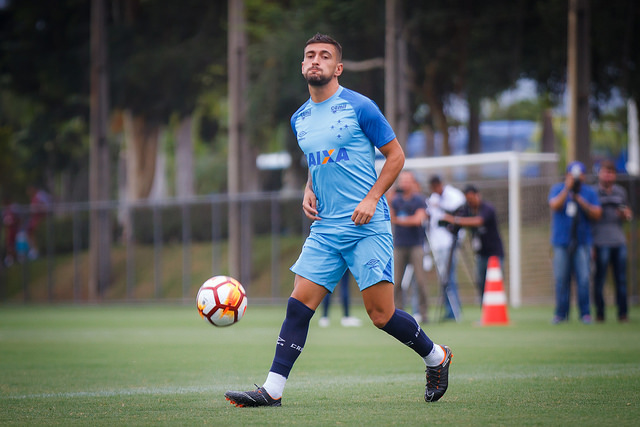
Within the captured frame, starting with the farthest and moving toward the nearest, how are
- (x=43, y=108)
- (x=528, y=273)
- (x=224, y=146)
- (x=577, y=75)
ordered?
(x=224, y=146) < (x=43, y=108) < (x=528, y=273) < (x=577, y=75)

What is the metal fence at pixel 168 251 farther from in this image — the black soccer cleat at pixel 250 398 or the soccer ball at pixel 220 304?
the black soccer cleat at pixel 250 398

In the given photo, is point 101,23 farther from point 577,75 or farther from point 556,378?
point 556,378

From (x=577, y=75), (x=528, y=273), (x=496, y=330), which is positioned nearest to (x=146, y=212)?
(x=528, y=273)

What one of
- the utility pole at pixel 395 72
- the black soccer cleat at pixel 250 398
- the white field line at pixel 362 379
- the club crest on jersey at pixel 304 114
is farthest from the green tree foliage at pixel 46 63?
the black soccer cleat at pixel 250 398

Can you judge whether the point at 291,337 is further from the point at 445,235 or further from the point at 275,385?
the point at 445,235

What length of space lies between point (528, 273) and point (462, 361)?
14.0 metres

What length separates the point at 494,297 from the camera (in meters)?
15.2

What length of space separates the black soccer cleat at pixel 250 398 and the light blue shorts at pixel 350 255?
79 cm

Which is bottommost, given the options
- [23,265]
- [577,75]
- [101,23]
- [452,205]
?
[23,265]

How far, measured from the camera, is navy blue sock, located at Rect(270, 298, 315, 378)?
6648mm

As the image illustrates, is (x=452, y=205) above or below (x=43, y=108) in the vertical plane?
below

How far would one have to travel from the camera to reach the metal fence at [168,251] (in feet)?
93.9

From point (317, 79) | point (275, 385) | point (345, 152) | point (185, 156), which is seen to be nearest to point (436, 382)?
point (275, 385)

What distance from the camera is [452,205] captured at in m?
16.8
